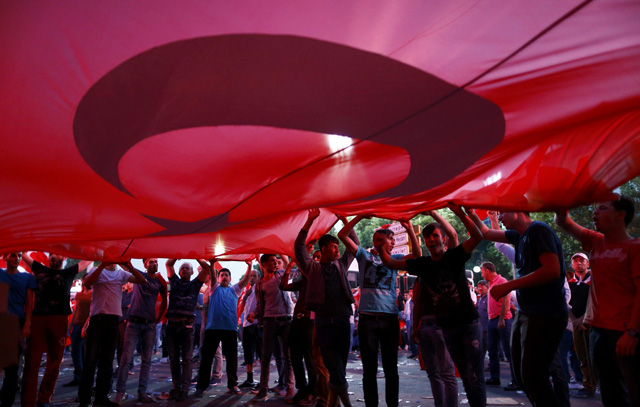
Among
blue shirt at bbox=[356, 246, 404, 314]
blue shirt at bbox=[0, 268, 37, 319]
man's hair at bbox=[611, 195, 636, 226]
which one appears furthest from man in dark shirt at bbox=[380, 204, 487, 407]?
blue shirt at bbox=[0, 268, 37, 319]

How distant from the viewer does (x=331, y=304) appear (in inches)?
198

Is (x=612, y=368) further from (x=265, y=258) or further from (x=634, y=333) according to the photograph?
(x=265, y=258)

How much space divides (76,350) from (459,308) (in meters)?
6.90

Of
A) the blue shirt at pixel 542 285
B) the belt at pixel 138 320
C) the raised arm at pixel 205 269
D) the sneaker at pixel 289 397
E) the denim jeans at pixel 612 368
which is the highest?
the raised arm at pixel 205 269

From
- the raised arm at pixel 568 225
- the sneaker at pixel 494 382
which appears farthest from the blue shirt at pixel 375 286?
the sneaker at pixel 494 382

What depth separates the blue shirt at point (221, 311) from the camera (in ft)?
23.9

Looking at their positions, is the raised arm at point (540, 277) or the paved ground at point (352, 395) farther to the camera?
the paved ground at point (352, 395)

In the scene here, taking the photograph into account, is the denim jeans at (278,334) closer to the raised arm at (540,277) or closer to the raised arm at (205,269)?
the raised arm at (205,269)

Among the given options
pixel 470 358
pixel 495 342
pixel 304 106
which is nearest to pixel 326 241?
pixel 470 358

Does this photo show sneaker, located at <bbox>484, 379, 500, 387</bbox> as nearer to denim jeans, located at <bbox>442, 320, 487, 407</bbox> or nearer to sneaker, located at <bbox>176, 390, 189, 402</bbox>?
denim jeans, located at <bbox>442, 320, 487, 407</bbox>

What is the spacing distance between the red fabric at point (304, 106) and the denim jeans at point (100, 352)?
7.55 ft

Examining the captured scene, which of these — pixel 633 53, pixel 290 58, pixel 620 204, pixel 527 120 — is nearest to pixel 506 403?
pixel 620 204

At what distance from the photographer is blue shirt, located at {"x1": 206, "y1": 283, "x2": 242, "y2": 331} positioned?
23.9ft

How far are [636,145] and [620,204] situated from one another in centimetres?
45
